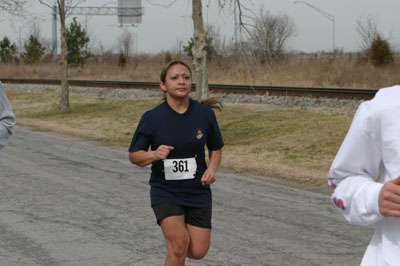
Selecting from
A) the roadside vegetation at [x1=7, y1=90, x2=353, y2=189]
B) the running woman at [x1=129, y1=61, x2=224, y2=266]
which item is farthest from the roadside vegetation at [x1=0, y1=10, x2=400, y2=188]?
the running woman at [x1=129, y1=61, x2=224, y2=266]

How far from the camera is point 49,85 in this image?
123 ft

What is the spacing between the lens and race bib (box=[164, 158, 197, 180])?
14.1 feet

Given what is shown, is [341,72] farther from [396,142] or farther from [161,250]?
[396,142]

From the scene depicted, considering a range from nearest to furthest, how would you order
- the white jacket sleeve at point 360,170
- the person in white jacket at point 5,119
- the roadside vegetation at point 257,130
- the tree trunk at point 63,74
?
the white jacket sleeve at point 360,170
the person in white jacket at point 5,119
the roadside vegetation at point 257,130
the tree trunk at point 63,74

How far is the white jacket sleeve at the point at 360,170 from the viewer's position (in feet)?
6.81

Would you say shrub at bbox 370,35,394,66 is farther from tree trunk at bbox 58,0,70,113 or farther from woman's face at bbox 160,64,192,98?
woman's face at bbox 160,64,192,98

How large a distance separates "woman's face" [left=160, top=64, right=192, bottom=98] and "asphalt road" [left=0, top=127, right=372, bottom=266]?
197cm

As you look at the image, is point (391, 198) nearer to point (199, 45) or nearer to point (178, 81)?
point (178, 81)

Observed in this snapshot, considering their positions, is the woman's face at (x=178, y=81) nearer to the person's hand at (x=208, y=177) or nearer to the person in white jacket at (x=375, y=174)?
the person's hand at (x=208, y=177)

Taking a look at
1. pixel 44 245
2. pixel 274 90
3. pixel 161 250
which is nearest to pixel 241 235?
pixel 161 250

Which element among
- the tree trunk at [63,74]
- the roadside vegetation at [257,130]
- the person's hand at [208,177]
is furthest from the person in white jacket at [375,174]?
the tree trunk at [63,74]

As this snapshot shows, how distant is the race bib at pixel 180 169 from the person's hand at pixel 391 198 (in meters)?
2.43

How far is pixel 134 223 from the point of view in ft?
23.6

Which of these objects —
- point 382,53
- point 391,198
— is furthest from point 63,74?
point 391,198
